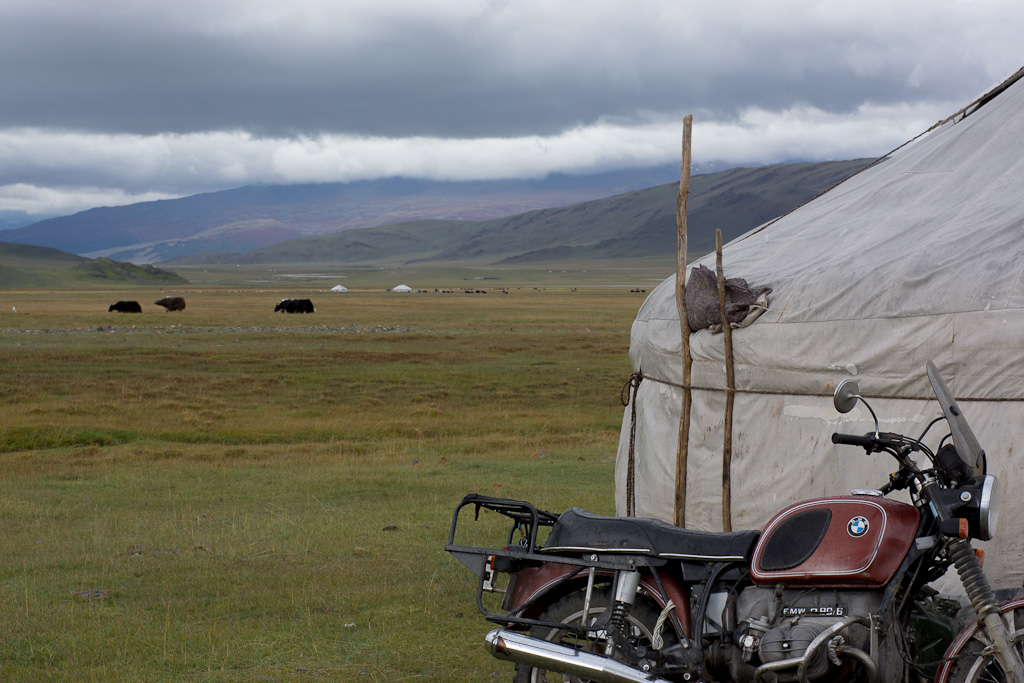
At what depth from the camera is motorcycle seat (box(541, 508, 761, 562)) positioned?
3939 mm

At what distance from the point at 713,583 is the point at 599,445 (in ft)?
29.8

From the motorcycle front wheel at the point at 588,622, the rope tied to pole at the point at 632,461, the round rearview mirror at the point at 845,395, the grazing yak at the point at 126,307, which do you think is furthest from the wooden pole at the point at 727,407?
the grazing yak at the point at 126,307

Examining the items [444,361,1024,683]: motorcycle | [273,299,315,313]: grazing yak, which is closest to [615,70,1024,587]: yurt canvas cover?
[444,361,1024,683]: motorcycle

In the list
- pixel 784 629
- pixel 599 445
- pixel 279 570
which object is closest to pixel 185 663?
pixel 279 570

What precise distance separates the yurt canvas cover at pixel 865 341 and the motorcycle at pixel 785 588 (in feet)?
4.80

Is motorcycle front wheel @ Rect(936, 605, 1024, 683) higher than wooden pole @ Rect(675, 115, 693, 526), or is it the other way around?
wooden pole @ Rect(675, 115, 693, 526)

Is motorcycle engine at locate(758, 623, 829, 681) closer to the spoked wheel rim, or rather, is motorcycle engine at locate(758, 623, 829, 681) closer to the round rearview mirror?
the spoked wheel rim

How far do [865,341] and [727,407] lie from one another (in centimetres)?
107

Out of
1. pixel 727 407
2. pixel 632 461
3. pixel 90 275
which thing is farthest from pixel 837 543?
pixel 90 275

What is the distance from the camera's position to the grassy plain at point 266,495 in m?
5.40

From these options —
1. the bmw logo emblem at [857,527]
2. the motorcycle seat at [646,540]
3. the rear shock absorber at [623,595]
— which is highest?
the bmw logo emblem at [857,527]

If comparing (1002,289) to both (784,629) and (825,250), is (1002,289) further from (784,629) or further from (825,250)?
(784,629)

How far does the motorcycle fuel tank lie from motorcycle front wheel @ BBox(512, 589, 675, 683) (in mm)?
530

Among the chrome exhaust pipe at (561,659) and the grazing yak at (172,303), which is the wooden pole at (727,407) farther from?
the grazing yak at (172,303)
